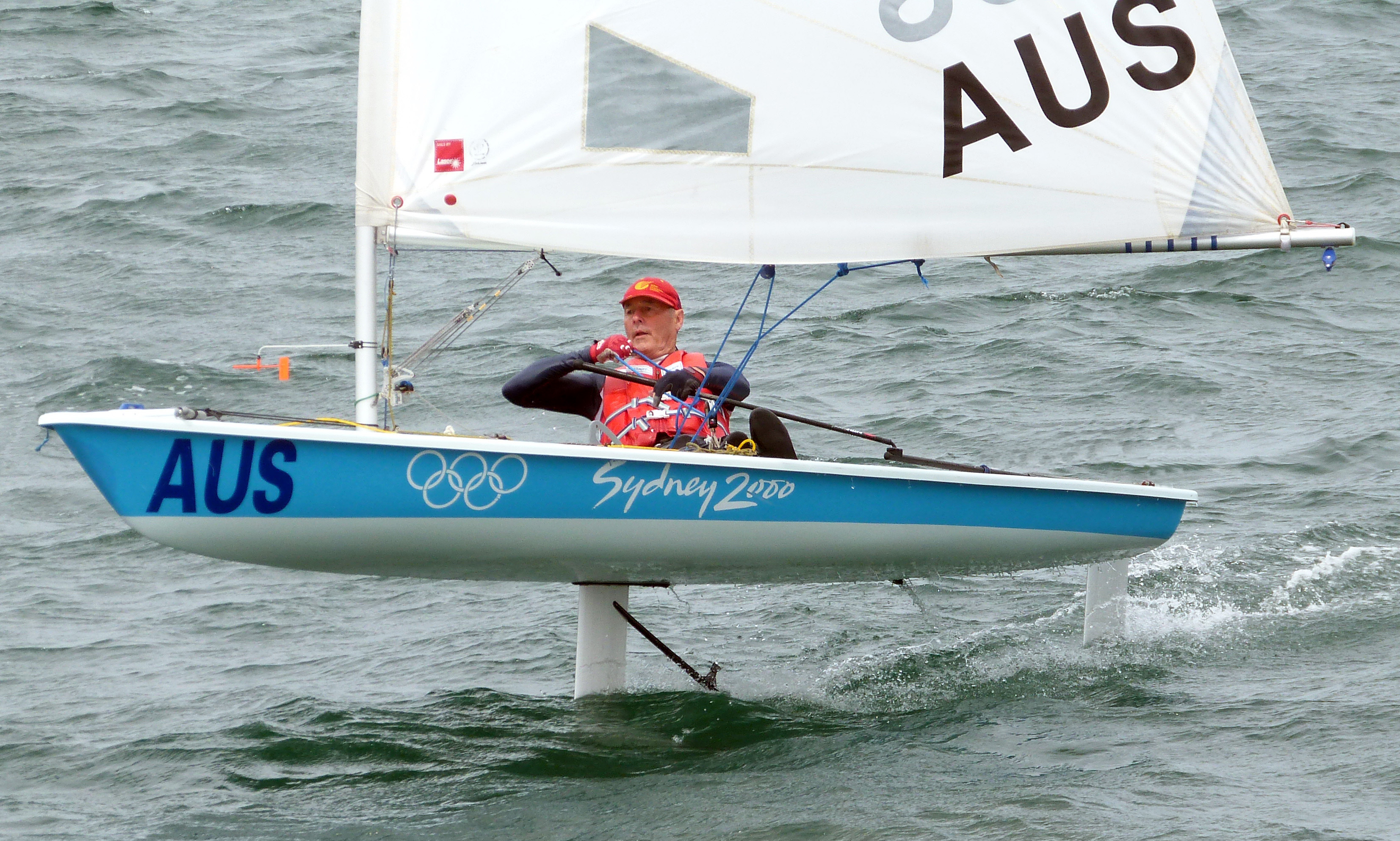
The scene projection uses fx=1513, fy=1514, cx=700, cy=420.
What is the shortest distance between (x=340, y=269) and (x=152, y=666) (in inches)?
211

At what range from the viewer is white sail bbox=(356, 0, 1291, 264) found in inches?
160

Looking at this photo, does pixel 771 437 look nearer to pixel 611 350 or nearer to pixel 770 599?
pixel 611 350

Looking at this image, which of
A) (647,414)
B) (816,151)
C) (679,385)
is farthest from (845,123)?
(647,414)

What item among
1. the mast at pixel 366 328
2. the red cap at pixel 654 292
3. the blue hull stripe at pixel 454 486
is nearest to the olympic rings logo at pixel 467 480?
the blue hull stripe at pixel 454 486

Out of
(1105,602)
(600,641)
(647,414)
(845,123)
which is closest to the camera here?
(845,123)

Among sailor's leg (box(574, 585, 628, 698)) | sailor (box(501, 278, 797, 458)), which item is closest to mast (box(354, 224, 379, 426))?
sailor (box(501, 278, 797, 458))

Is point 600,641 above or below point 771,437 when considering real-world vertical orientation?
below

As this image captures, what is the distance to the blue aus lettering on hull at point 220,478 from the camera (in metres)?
3.54

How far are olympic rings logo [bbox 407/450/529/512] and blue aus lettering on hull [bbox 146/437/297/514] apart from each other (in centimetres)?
30

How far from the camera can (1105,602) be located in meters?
5.04

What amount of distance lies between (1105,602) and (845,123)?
76.2 inches

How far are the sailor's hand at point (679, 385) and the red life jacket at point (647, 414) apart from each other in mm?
39

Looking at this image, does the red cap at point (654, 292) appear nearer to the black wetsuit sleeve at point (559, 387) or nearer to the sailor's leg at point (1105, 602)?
the black wetsuit sleeve at point (559, 387)

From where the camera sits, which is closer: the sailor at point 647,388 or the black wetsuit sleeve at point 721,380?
the sailor at point 647,388
